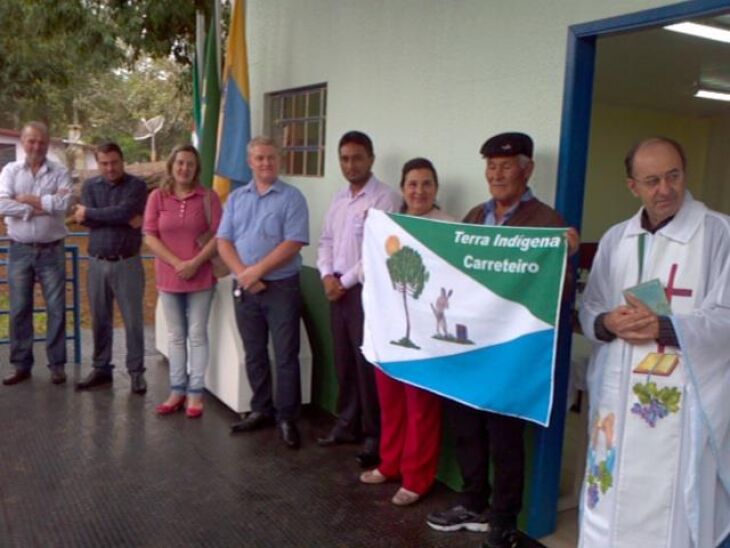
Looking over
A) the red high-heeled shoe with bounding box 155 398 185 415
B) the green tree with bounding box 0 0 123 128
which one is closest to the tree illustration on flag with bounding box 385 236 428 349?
the red high-heeled shoe with bounding box 155 398 185 415

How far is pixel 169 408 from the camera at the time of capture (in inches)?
187

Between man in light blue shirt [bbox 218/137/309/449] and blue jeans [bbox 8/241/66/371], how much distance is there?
164cm

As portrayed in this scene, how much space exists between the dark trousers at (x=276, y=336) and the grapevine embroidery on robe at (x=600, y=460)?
2.11m

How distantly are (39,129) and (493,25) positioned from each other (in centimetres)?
327

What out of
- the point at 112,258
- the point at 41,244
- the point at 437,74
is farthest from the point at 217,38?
the point at 437,74

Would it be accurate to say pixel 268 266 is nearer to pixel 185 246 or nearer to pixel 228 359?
pixel 185 246

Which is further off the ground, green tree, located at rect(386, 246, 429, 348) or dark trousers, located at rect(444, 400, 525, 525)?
green tree, located at rect(386, 246, 429, 348)

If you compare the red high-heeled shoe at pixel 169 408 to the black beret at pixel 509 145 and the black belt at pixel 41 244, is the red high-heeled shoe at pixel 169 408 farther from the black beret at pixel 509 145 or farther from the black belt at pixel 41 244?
the black beret at pixel 509 145

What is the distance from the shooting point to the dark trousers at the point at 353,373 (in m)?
3.98

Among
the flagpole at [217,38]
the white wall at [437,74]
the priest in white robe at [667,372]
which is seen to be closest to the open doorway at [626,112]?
the white wall at [437,74]

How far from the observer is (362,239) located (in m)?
3.81

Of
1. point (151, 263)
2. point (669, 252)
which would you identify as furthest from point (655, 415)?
point (151, 263)

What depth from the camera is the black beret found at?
2938 millimetres

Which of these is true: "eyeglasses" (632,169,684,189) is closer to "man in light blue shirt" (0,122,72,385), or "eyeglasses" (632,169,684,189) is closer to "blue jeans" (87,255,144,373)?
"blue jeans" (87,255,144,373)
